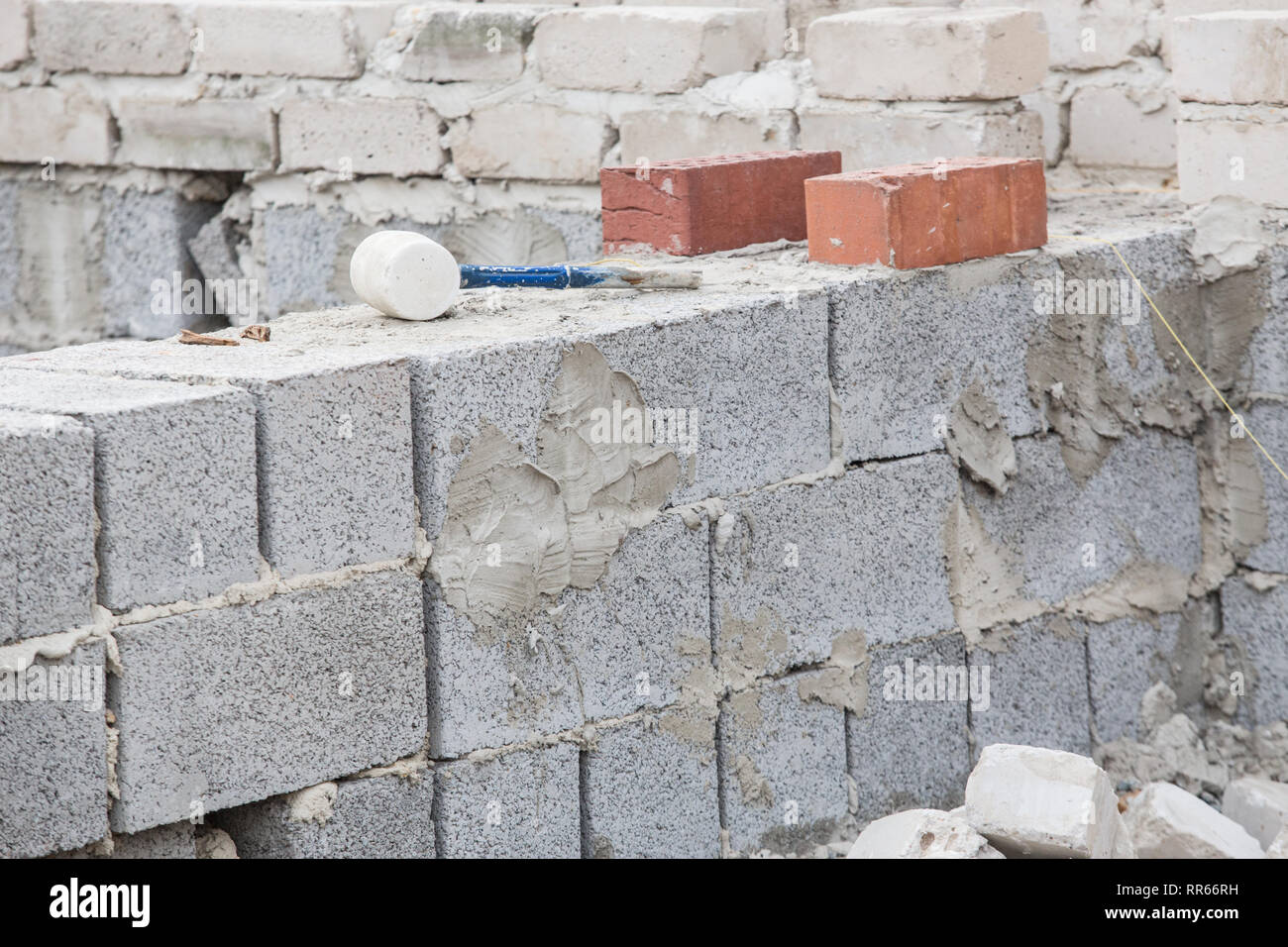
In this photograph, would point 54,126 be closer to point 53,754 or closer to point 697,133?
point 697,133

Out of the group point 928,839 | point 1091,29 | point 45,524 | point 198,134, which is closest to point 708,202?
point 1091,29

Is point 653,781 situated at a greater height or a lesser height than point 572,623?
lesser

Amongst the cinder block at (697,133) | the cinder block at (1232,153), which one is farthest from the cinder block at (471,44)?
the cinder block at (1232,153)

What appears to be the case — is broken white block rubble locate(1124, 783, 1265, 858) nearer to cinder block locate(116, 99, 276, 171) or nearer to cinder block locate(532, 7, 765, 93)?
cinder block locate(532, 7, 765, 93)

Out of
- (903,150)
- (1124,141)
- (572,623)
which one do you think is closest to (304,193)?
(903,150)

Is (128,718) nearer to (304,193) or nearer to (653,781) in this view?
(653,781)

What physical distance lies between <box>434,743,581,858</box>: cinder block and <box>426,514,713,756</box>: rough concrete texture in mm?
49

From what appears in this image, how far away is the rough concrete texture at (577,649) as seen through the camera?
11.7 feet

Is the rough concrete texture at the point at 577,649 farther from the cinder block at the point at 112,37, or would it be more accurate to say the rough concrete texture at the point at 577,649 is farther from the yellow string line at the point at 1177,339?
the cinder block at the point at 112,37

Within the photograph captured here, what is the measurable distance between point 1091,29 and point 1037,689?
2.09 metres

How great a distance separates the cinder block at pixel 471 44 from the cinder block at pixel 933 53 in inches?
43.8

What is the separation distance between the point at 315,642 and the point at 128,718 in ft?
1.23

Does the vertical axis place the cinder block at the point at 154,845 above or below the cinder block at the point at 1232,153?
below
